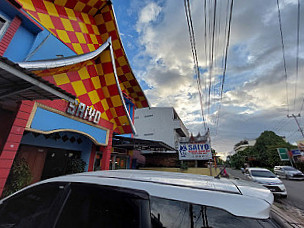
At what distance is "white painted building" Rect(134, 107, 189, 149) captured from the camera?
70.3 ft

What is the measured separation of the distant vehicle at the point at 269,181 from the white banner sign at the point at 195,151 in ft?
15.3

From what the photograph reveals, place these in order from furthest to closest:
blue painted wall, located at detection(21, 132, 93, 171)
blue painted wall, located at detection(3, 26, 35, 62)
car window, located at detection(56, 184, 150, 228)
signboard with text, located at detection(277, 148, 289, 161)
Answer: signboard with text, located at detection(277, 148, 289, 161) < blue painted wall, located at detection(21, 132, 93, 171) < blue painted wall, located at detection(3, 26, 35, 62) < car window, located at detection(56, 184, 150, 228)

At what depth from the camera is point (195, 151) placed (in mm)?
13500

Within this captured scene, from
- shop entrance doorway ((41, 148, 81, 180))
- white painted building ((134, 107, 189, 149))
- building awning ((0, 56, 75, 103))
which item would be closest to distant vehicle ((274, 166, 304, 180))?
white painted building ((134, 107, 189, 149))

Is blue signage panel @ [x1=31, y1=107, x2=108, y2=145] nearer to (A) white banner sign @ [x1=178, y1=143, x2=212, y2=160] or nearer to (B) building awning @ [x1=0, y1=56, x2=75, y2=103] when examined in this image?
(B) building awning @ [x1=0, y1=56, x2=75, y2=103]

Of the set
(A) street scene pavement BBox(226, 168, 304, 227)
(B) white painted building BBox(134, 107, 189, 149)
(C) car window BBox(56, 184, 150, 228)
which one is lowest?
(A) street scene pavement BBox(226, 168, 304, 227)

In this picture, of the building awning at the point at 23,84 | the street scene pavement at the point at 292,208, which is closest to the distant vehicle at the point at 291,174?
the street scene pavement at the point at 292,208

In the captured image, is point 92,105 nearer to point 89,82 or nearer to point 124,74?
point 89,82

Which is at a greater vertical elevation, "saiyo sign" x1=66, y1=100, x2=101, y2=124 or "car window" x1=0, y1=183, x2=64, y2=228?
"saiyo sign" x1=66, y1=100, x2=101, y2=124

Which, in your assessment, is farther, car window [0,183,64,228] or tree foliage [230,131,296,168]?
tree foliage [230,131,296,168]

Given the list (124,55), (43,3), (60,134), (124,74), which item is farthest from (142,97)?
(43,3)

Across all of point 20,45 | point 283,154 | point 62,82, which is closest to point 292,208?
point 62,82

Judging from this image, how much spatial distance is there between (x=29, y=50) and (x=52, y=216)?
5153 millimetres

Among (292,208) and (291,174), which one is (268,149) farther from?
(292,208)
